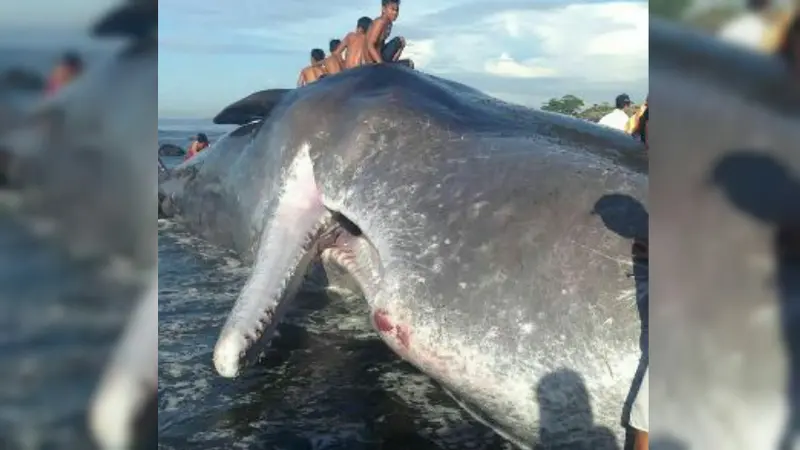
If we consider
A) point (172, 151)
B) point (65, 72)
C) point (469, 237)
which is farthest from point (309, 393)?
point (172, 151)

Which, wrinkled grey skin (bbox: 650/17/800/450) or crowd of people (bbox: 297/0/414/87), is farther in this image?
crowd of people (bbox: 297/0/414/87)

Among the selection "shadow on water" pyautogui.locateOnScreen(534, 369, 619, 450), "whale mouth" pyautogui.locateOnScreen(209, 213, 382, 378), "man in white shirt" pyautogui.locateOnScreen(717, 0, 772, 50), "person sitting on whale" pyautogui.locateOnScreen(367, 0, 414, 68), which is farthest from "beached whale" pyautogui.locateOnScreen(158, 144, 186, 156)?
"man in white shirt" pyautogui.locateOnScreen(717, 0, 772, 50)

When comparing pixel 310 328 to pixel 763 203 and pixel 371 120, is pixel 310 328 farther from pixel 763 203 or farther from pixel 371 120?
pixel 763 203

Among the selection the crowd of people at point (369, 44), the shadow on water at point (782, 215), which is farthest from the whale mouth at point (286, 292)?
the crowd of people at point (369, 44)

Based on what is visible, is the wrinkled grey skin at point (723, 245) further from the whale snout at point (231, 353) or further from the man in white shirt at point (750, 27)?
the whale snout at point (231, 353)

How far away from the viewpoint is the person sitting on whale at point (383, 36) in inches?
492

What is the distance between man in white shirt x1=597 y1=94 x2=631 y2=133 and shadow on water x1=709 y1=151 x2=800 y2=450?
11999 millimetres

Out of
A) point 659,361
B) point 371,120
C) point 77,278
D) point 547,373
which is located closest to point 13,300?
point 77,278

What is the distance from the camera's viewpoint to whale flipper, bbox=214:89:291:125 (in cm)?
818

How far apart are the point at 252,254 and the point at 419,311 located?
7.88 feet

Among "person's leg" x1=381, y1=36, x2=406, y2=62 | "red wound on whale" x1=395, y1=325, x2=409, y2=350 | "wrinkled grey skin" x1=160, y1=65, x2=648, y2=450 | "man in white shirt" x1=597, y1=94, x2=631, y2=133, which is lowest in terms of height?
"red wound on whale" x1=395, y1=325, x2=409, y2=350

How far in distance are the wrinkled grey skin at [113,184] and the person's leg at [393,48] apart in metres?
12.2

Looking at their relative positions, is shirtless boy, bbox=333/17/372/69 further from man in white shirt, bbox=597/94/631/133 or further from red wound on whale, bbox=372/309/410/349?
red wound on whale, bbox=372/309/410/349

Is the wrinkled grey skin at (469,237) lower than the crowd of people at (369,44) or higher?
lower
